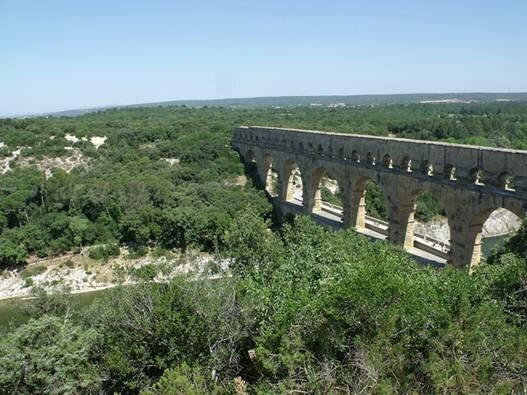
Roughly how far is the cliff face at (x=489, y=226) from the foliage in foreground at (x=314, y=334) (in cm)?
2681

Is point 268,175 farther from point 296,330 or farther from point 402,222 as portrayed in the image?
point 296,330

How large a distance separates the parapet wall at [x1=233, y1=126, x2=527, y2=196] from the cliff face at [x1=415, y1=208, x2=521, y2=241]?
1453cm

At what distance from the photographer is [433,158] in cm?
2141

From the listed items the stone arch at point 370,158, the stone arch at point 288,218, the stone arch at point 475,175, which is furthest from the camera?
the stone arch at point 288,218

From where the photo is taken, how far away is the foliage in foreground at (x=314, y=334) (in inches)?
357

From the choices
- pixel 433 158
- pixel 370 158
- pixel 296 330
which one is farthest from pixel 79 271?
pixel 296 330

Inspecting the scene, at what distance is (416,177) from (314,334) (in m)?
13.9

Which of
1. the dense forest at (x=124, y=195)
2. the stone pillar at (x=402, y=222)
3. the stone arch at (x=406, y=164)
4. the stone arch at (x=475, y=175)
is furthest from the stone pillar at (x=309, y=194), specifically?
the stone arch at (x=475, y=175)

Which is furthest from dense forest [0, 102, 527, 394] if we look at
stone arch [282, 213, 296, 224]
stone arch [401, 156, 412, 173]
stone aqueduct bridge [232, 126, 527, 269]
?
stone arch [282, 213, 296, 224]

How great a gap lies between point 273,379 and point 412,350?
9.73 feet

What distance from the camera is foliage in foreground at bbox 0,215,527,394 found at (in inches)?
357

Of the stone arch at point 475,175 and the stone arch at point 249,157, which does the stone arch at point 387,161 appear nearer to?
the stone arch at point 475,175

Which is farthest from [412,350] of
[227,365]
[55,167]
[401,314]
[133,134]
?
[133,134]

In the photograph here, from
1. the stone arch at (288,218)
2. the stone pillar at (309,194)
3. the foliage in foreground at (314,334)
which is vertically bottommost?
the stone arch at (288,218)
